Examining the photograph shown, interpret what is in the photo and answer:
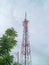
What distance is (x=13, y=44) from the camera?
1494 inches

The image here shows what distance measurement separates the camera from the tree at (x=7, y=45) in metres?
34.3

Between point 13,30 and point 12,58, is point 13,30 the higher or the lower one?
the higher one

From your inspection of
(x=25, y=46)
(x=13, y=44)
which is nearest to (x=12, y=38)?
(x=13, y=44)

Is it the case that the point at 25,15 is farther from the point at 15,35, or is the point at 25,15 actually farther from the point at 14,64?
the point at 14,64

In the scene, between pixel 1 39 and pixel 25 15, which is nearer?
pixel 1 39

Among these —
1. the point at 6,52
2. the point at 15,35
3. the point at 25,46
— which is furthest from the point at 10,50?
the point at 25,46

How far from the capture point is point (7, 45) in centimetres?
3609

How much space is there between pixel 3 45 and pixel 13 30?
3.86 metres

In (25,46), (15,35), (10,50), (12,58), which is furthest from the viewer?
(25,46)

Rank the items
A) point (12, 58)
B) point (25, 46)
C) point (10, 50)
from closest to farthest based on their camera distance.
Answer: point (12, 58)
point (10, 50)
point (25, 46)

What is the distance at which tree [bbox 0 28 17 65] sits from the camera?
34344 mm

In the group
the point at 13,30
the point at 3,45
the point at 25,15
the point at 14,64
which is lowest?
the point at 14,64

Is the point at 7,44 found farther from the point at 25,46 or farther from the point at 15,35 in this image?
the point at 25,46

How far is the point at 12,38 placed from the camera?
1502 inches
